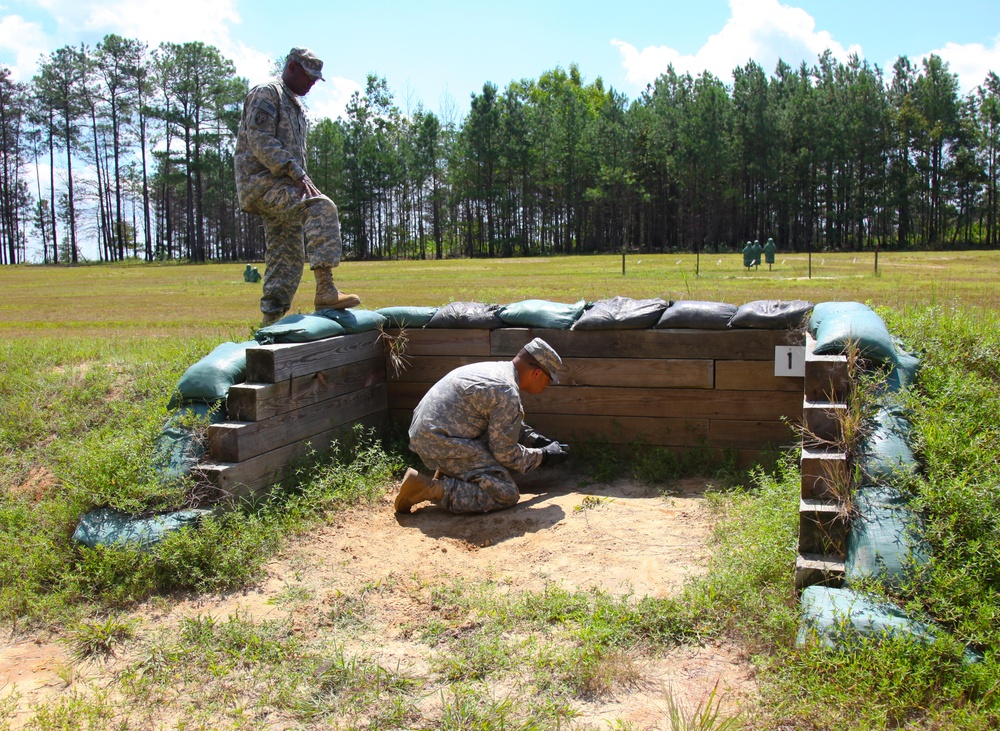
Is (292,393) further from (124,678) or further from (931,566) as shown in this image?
(931,566)

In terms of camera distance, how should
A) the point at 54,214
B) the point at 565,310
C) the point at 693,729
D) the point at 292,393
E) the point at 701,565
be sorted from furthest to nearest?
1. the point at 54,214
2. the point at 565,310
3. the point at 292,393
4. the point at 701,565
5. the point at 693,729

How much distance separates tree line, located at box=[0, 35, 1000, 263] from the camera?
2325 inches

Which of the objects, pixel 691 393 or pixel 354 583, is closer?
pixel 354 583

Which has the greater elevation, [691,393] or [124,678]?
[691,393]

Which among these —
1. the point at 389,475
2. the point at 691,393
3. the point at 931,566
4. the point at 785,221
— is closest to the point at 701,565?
the point at 931,566

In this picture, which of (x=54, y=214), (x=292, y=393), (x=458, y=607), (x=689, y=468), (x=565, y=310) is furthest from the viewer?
(x=54, y=214)

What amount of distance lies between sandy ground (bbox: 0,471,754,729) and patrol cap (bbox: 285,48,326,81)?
133 inches

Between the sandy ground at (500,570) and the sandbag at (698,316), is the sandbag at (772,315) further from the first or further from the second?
the sandy ground at (500,570)

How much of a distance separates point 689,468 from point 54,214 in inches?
2597

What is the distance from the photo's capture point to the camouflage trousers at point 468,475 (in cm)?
541

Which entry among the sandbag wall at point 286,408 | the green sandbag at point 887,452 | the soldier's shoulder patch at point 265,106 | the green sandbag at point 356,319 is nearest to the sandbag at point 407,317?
the green sandbag at point 356,319

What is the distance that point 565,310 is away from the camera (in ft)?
21.4

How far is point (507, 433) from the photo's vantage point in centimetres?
545

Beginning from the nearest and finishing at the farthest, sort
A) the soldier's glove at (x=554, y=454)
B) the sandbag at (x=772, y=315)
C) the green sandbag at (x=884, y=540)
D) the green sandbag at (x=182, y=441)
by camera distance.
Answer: the green sandbag at (x=884, y=540), the green sandbag at (x=182, y=441), the sandbag at (x=772, y=315), the soldier's glove at (x=554, y=454)
